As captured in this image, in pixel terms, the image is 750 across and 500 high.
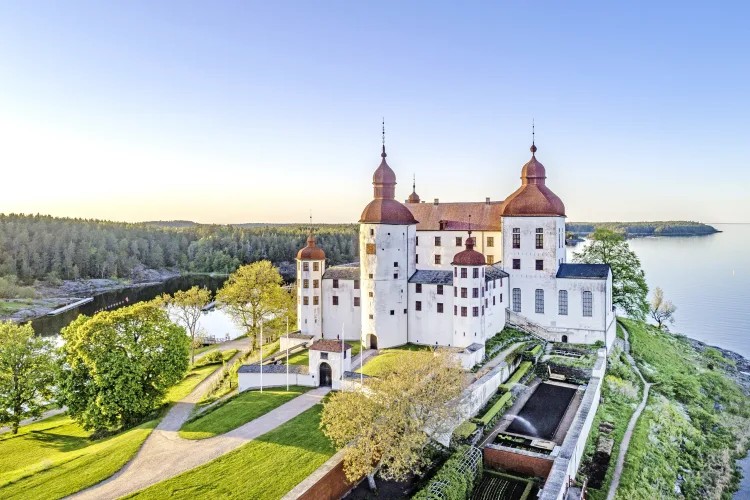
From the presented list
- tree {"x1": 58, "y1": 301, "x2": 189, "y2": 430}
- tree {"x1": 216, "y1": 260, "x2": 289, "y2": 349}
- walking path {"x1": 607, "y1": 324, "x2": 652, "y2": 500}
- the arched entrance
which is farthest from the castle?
tree {"x1": 58, "y1": 301, "x2": 189, "y2": 430}

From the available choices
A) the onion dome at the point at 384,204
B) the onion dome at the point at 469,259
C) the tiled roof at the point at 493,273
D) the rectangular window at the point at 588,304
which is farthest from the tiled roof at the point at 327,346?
the rectangular window at the point at 588,304

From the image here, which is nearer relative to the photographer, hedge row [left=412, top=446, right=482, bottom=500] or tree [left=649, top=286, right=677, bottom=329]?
hedge row [left=412, top=446, right=482, bottom=500]

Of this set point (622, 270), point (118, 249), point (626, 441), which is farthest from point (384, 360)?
point (118, 249)

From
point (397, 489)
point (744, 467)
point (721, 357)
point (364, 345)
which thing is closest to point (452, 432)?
point (397, 489)

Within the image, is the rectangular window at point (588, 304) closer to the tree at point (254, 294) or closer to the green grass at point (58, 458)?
the tree at point (254, 294)

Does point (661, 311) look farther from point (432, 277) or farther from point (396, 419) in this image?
point (396, 419)

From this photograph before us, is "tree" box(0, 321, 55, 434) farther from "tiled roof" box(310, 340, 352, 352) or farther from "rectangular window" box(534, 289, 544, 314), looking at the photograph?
"rectangular window" box(534, 289, 544, 314)

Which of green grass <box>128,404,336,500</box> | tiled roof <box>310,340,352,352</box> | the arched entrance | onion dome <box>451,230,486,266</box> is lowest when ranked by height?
green grass <box>128,404,336,500</box>

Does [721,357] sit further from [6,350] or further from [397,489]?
[6,350]
